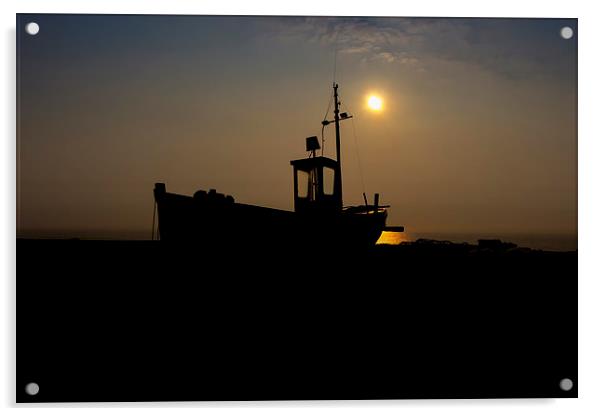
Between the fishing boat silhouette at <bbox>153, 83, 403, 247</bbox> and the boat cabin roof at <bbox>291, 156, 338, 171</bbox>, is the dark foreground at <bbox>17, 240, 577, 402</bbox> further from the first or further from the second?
the boat cabin roof at <bbox>291, 156, 338, 171</bbox>

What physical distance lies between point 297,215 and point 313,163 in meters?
0.26

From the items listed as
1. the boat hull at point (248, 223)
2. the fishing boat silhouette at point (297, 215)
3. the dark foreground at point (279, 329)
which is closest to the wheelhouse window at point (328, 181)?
the fishing boat silhouette at point (297, 215)

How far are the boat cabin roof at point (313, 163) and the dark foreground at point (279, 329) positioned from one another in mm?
476

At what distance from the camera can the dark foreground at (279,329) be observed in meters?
2.32


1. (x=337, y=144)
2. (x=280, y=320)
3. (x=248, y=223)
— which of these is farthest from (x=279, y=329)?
(x=337, y=144)

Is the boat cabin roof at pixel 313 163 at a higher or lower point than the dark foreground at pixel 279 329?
higher

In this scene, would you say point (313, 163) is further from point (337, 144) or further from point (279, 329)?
point (279, 329)

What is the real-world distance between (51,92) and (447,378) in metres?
1.97

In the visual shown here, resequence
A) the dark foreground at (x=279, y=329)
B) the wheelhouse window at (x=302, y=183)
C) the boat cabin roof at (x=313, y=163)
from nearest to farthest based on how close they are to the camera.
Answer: the dark foreground at (x=279, y=329) → the boat cabin roof at (x=313, y=163) → the wheelhouse window at (x=302, y=183)

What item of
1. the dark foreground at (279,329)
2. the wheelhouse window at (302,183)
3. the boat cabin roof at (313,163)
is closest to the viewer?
the dark foreground at (279,329)

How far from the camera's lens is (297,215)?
8.77 feet

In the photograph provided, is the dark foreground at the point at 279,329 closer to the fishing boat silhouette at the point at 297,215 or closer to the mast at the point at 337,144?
the fishing boat silhouette at the point at 297,215

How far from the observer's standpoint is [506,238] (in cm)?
240
